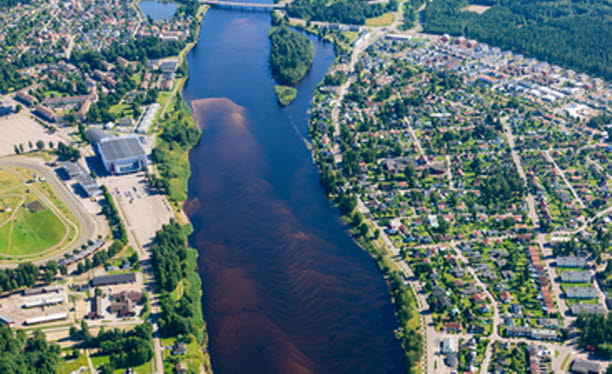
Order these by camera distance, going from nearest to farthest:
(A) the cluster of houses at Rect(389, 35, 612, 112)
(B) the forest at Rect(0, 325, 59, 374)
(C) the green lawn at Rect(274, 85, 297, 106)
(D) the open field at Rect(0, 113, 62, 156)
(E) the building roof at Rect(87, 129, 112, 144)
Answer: (B) the forest at Rect(0, 325, 59, 374), (E) the building roof at Rect(87, 129, 112, 144), (D) the open field at Rect(0, 113, 62, 156), (A) the cluster of houses at Rect(389, 35, 612, 112), (C) the green lawn at Rect(274, 85, 297, 106)

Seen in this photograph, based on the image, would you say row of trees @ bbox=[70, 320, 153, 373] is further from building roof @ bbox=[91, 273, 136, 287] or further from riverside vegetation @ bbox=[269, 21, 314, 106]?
riverside vegetation @ bbox=[269, 21, 314, 106]

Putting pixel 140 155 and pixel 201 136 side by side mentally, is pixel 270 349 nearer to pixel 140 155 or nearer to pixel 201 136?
pixel 140 155

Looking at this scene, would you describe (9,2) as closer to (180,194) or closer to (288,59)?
(288,59)

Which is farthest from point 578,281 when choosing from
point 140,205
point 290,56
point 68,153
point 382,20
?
point 382,20

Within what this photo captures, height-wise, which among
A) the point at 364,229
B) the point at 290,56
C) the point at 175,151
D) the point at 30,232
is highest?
the point at 290,56

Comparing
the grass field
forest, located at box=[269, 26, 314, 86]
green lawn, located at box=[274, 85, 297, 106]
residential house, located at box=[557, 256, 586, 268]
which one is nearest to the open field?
green lawn, located at box=[274, 85, 297, 106]

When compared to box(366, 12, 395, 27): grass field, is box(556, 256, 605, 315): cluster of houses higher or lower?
lower
